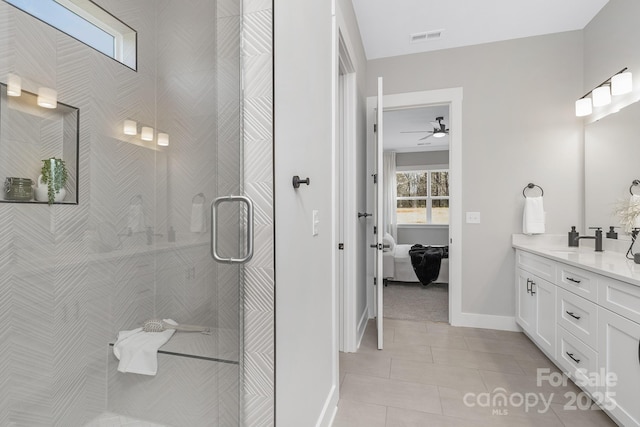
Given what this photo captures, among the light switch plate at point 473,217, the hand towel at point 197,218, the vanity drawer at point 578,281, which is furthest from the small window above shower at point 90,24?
the light switch plate at point 473,217

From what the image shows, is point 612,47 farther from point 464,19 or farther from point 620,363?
point 620,363

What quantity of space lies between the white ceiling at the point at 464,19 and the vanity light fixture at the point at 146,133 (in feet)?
8.43

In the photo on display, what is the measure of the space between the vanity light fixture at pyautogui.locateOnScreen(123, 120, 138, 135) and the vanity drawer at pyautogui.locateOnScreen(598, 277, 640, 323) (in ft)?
6.76

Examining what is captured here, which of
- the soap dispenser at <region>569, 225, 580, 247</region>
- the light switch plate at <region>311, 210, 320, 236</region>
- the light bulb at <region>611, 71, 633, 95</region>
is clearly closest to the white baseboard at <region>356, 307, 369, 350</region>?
the light switch plate at <region>311, 210, 320, 236</region>

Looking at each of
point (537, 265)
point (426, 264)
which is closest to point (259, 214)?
point (537, 265)

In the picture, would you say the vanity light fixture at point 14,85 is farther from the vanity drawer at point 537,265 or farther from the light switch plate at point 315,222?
the vanity drawer at point 537,265

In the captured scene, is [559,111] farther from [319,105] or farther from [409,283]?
[409,283]

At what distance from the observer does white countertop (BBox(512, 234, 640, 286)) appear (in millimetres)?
1675

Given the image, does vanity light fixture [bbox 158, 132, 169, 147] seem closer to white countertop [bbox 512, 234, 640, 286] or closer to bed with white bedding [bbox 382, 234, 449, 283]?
white countertop [bbox 512, 234, 640, 286]

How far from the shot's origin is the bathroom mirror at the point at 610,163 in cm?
236

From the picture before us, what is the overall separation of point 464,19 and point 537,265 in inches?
87.1

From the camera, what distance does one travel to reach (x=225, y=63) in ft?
3.18

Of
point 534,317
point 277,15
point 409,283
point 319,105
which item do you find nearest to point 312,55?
point 319,105

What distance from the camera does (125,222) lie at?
A: 67cm
